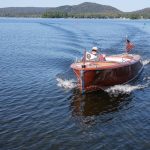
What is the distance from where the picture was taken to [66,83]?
2803 centimetres

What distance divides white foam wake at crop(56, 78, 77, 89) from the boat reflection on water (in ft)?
7.15

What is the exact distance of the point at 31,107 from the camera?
21.6m

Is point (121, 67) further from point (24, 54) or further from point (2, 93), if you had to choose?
point (24, 54)

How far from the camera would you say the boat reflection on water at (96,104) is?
2098 centimetres

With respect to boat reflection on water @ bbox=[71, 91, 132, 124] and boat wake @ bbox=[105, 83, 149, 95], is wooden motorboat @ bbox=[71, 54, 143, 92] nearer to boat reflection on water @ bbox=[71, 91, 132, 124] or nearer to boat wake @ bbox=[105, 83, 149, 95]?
boat wake @ bbox=[105, 83, 149, 95]

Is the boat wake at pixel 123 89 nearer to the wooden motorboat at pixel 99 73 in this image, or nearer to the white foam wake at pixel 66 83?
the wooden motorboat at pixel 99 73

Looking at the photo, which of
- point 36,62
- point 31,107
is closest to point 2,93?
point 31,107

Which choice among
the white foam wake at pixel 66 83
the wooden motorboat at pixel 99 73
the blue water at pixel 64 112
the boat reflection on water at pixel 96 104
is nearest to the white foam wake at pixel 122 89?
the blue water at pixel 64 112

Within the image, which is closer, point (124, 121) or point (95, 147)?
point (95, 147)

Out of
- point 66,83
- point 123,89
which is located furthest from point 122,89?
point 66,83

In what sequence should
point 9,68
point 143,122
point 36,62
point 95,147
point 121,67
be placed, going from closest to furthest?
point 95,147 < point 143,122 < point 121,67 < point 9,68 < point 36,62

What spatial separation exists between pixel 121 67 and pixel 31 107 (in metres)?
8.20

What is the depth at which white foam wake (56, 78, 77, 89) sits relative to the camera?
27006mm

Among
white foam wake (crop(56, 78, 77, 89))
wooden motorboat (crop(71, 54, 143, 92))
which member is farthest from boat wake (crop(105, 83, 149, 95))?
white foam wake (crop(56, 78, 77, 89))
